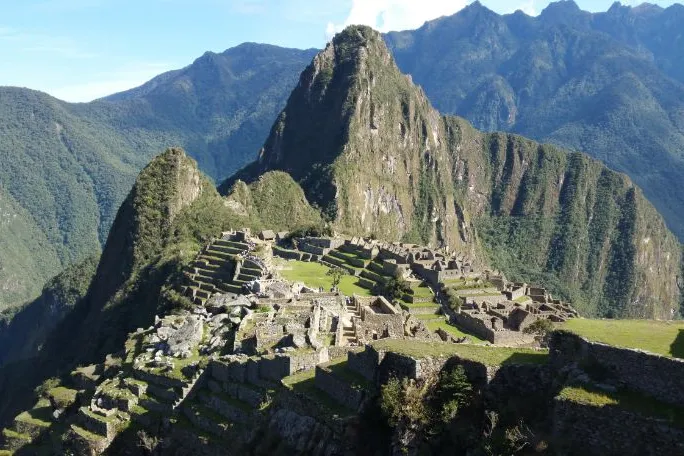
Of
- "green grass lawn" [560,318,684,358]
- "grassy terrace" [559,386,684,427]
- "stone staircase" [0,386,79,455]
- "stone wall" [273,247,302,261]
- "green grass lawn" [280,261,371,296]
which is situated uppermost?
"green grass lawn" [560,318,684,358]

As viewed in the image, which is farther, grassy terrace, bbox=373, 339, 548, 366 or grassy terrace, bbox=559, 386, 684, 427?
grassy terrace, bbox=373, 339, 548, 366

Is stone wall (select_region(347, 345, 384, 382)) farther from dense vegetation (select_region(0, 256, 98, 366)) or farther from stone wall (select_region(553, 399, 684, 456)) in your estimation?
dense vegetation (select_region(0, 256, 98, 366))

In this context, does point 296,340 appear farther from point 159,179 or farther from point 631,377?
point 159,179

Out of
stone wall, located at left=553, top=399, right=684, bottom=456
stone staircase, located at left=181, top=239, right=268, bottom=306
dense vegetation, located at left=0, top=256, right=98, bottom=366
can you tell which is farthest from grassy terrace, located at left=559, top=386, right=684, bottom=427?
dense vegetation, located at left=0, top=256, right=98, bottom=366

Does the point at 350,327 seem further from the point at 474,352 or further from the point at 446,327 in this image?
the point at 446,327

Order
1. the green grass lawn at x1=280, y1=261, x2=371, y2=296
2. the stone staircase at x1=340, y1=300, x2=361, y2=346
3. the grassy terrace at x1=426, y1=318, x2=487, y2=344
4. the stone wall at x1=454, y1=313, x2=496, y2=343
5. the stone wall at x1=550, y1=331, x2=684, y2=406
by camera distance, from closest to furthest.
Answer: the stone wall at x1=550, y1=331, x2=684, y2=406 → the stone staircase at x1=340, y1=300, x2=361, y2=346 → the grassy terrace at x1=426, y1=318, x2=487, y2=344 → the stone wall at x1=454, y1=313, x2=496, y2=343 → the green grass lawn at x1=280, y1=261, x2=371, y2=296

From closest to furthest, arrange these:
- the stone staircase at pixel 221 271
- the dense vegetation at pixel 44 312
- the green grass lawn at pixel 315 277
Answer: the stone staircase at pixel 221 271
the green grass lawn at pixel 315 277
the dense vegetation at pixel 44 312

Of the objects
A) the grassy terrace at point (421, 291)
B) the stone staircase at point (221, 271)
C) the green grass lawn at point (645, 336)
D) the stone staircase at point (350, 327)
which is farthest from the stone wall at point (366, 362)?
the grassy terrace at point (421, 291)

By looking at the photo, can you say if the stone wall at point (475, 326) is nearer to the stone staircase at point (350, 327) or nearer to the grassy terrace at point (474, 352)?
the stone staircase at point (350, 327)
